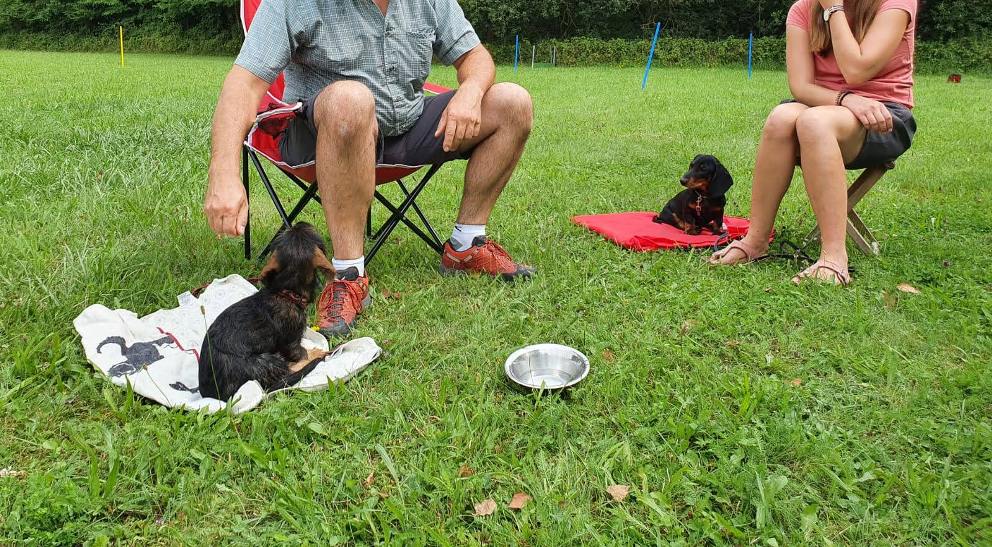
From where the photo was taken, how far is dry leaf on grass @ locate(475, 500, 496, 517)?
153 cm

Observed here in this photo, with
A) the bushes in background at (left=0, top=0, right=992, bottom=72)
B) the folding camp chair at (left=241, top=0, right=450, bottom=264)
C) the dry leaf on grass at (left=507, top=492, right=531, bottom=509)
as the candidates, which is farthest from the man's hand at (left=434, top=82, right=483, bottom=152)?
the bushes in background at (left=0, top=0, right=992, bottom=72)

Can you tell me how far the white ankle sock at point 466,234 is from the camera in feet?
9.78

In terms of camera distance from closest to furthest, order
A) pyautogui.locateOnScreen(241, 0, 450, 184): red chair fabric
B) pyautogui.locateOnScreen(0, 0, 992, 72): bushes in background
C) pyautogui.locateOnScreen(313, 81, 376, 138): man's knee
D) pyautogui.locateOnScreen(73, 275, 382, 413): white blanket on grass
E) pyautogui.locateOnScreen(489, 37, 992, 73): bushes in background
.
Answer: pyautogui.locateOnScreen(73, 275, 382, 413): white blanket on grass
pyautogui.locateOnScreen(313, 81, 376, 138): man's knee
pyautogui.locateOnScreen(241, 0, 450, 184): red chair fabric
pyautogui.locateOnScreen(489, 37, 992, 73): bushes in background
pyautogui.locateOnScreen(0, 0, 992, 72): bushes in background

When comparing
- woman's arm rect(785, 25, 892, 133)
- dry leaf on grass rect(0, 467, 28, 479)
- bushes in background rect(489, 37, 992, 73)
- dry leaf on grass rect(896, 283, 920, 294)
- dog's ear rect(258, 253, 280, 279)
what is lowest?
dry leaf on grass rect(0, 467, 28, 479)

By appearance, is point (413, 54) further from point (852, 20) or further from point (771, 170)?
point (852, 20)

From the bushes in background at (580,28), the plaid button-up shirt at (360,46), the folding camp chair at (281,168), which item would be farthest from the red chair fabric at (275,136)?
the bushes in background at (580,28)

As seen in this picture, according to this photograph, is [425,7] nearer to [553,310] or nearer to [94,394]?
[553,310]

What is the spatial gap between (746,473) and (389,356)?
118 centimetres

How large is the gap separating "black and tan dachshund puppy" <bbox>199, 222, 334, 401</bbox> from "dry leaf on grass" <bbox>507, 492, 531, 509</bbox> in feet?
2.63

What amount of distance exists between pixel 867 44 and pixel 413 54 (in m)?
1.92

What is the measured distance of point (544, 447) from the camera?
1.79m

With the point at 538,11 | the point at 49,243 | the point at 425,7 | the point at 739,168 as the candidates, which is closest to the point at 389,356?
the point at 425,7

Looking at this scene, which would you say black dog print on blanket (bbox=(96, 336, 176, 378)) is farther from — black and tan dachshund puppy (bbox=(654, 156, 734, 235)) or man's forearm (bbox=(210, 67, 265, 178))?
black and tan dachshund puppy (bbox=(654, 156, 734, 235))

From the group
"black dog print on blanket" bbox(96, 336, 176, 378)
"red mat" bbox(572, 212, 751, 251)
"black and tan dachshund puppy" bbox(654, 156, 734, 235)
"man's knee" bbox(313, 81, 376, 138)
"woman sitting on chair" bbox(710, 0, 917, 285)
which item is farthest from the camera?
"black and tan dachshund puppy" bbox(654, 156, 734, 235)
